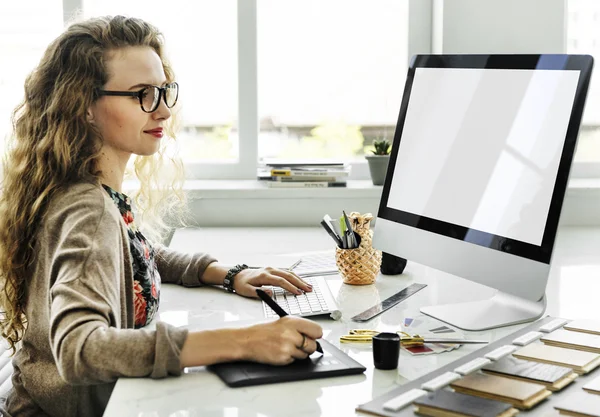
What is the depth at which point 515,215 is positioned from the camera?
1438 millimetres

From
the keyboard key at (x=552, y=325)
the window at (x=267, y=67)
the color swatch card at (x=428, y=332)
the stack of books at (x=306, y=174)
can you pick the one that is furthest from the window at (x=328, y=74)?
the keyboard key at (x=552, y=325)

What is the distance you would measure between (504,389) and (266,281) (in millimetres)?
728

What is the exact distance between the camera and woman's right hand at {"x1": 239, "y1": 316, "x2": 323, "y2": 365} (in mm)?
1232

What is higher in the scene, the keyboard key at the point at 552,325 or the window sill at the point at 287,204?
the window sill at the point at 287,204

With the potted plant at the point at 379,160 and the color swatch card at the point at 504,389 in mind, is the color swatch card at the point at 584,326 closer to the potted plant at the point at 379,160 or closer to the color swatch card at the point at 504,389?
the color swatch card at the point at 504,389

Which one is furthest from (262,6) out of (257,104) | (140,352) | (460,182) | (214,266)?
(140,352)

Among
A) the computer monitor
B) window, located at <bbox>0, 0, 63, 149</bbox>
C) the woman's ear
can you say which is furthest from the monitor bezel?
window, located at <bbox>0, 0, 63, 149</bbox>

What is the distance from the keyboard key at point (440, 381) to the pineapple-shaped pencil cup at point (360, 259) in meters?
0.65

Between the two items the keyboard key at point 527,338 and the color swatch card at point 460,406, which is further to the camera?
A: the keyboard key at point 527,338

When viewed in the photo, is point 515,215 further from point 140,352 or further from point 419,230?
point 140,352

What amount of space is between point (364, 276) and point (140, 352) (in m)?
0.74

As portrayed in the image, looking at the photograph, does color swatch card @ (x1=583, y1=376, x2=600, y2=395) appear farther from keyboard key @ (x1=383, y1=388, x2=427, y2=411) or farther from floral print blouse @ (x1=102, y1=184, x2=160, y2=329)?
floral print blouse @ (x1=102, y1=184, x2=160, y2=329)

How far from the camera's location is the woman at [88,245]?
Result: 120 cm

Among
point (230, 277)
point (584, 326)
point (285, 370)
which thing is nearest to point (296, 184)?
point (230, 277)
